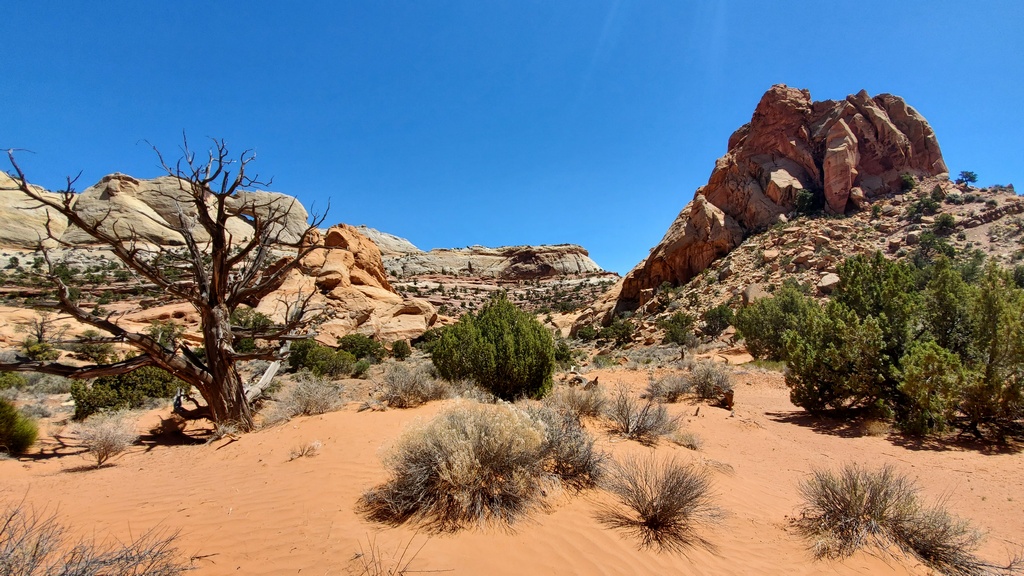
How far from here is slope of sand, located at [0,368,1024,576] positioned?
318cm

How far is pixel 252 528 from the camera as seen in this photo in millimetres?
3641

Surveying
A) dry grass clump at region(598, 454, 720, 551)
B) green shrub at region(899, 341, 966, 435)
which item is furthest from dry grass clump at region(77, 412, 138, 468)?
green shrub at region(899, 341, 966, 435)

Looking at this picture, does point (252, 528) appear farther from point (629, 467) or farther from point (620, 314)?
point (620, 314)

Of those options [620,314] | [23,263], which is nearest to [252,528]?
[620,314]

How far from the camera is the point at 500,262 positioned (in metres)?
88.4

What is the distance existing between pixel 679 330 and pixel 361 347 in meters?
19.1

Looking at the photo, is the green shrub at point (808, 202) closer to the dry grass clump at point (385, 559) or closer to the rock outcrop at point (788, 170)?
the rock outcrop at point (788, 170)

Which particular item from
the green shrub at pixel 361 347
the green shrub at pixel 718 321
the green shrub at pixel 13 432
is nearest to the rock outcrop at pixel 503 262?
the green shrub at pixel 718 321

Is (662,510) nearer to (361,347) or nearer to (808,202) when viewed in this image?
(361,347)

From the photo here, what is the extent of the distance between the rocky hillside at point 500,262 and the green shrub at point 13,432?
6920cm

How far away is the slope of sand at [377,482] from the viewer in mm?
3184

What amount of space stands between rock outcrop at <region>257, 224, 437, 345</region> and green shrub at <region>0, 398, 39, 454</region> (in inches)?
512

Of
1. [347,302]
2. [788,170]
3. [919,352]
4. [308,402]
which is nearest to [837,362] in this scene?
[919,352]

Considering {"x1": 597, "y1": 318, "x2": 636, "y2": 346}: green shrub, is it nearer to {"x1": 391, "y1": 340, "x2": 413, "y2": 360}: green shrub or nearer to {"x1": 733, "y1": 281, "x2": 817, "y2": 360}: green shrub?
{"x1": 733, "y1": 281, "x2": 817, "y2": 360}: green shrub
